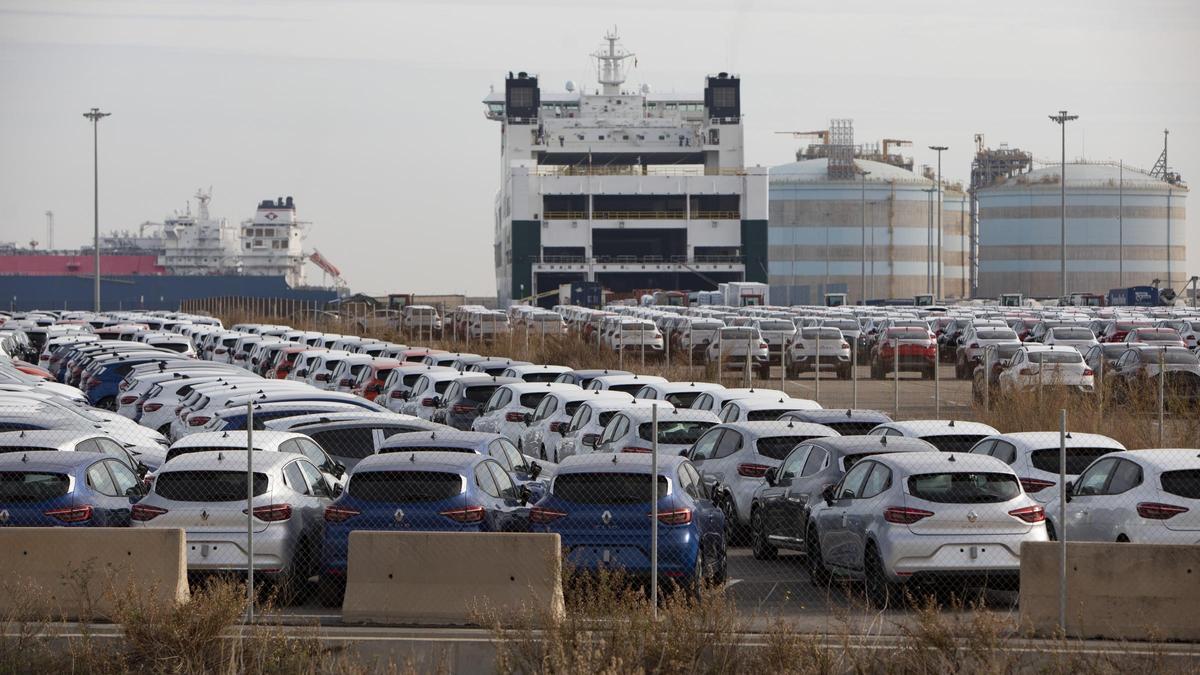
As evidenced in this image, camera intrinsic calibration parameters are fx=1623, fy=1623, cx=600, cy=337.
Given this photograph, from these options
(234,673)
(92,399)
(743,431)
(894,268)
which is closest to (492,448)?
(743,431)

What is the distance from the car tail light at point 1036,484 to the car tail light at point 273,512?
7.46m

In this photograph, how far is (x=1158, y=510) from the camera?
45.9 feet

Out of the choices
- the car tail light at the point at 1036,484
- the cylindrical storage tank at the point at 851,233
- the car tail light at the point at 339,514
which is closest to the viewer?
the car tail light at the point at 339,514

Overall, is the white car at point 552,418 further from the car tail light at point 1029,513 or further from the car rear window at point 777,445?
the car tail light at point 1029,513

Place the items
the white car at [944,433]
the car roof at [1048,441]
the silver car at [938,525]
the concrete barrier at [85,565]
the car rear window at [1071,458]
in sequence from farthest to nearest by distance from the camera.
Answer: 1. the white car at [944,433]
2. the car roof at [1048,441]
3. the car rear window at [1071,458]
4. the silver car at [938,525]
5. the concrete barrier at [85,565]

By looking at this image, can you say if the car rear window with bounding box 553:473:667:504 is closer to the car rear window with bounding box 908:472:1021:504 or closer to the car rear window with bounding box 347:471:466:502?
the car rear window with bounding box 347:471:466:502

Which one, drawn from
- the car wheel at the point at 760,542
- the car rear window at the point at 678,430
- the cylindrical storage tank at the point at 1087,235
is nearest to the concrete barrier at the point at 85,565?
the car wheel at the point at 760,542

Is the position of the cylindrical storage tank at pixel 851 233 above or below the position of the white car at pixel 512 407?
above

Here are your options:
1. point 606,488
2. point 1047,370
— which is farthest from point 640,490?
point 1047,370

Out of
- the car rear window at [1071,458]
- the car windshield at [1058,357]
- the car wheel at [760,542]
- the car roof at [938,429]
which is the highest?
the car windshield at [1058,357]

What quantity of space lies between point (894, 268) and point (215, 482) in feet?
385

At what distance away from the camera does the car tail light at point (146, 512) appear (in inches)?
545

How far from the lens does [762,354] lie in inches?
1670

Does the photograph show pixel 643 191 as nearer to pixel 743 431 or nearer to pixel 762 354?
pixel 762 354
